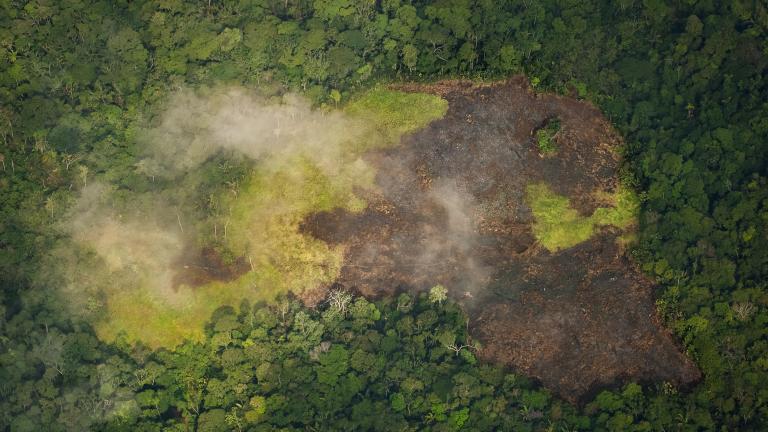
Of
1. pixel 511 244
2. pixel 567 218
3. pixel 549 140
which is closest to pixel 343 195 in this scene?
pixel 511 244

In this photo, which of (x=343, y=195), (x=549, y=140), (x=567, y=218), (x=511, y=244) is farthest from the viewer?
(x=549, y=140)

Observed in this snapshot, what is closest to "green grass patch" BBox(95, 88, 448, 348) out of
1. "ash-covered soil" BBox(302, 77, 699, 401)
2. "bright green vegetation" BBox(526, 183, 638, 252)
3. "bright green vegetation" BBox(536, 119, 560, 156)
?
"ash-covered soil" BBox(302, 77, 699, 401)

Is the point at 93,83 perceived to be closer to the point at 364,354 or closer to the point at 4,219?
the point at 4,219

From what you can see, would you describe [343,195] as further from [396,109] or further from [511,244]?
[511,244]

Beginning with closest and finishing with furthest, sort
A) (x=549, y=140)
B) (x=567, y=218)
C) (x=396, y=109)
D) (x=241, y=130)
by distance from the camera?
(x=567, y=218)
(x=549, y=140)
(x=241, y=130)
(x=396, y=109)

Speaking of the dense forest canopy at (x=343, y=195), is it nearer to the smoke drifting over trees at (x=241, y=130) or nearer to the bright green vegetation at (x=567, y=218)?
the smoke drifting over trees at (x=241, y=130)

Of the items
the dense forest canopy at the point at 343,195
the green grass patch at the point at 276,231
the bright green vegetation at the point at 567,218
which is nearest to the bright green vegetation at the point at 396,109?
the green grass patch at the point at 276,231

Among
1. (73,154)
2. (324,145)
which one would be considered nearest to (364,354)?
(324,145)
